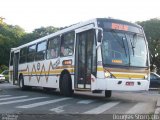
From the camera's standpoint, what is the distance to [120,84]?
14891mm

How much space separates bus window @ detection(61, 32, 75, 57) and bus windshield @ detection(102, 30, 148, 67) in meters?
2.43

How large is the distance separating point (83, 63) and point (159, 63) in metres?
41.2

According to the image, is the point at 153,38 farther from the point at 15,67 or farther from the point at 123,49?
the point at 123,49

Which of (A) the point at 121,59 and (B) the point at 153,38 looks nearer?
(A) the point at 121,59

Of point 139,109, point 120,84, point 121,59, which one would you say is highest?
point 121,59

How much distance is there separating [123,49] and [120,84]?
147 centimetres

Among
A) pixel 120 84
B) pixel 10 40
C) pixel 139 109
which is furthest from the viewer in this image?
pixel 10 40

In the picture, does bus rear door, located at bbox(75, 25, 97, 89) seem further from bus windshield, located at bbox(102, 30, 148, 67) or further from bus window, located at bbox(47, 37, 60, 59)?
bus window, located at bbox(47, 37, 60, 59)

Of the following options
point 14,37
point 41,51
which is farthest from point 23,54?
point 14,37

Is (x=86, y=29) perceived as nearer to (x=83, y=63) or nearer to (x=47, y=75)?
(x=83, y=63)

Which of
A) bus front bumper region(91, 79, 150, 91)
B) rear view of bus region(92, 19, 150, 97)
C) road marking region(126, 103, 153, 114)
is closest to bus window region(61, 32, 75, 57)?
rear view of bus region(92, 19, 150, 97)

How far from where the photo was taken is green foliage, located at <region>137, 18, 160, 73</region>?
53.8 metres

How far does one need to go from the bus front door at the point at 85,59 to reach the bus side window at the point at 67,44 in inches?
25.7

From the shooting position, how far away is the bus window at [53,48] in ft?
62.6
